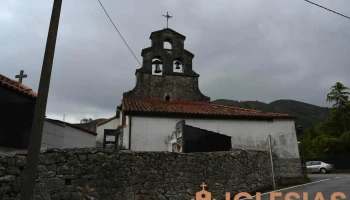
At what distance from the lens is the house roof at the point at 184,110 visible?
560 inches

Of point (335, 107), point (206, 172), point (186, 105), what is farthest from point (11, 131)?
point (335, 107)

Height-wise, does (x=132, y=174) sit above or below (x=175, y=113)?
below

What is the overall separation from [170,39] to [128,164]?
11.8 m

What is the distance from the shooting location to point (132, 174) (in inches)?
337

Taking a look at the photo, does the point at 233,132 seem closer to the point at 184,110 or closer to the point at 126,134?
the point at 184,110

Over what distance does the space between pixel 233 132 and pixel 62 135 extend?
27.4ft

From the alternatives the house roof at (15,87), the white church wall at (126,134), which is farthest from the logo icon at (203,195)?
the house roof at (15,87)

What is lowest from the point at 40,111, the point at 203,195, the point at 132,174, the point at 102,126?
the point at 203,195

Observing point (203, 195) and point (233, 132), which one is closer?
point (203, 195)

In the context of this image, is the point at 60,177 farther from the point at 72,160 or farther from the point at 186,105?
the point at 186,105

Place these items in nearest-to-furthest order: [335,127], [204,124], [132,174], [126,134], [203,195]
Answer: [132,174], [203,195], [126,134], [204,124], [335,127]

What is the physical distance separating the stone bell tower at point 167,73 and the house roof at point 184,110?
0.93m

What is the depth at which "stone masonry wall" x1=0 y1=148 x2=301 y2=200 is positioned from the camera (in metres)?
6.99

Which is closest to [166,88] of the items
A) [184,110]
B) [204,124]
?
[184,110]
